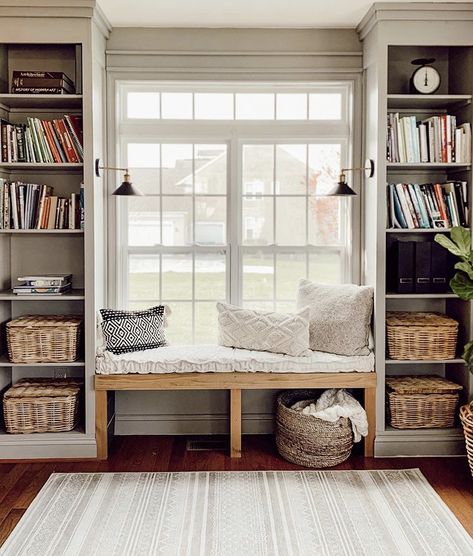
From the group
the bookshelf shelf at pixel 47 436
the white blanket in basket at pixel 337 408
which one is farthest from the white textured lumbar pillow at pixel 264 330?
the bookshelf shelf at pixel 47 436

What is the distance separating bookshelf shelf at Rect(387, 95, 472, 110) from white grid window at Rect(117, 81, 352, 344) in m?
0.38

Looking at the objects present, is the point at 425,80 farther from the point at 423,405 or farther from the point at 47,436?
the point at 47,436

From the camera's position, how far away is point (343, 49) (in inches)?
180

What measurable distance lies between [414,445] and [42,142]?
2.98 meters

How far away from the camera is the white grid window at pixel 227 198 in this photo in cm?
468

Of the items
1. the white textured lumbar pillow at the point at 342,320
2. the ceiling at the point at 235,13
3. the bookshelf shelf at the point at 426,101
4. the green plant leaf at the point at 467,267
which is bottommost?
the white textured lumbar pillow at the point at 342,320

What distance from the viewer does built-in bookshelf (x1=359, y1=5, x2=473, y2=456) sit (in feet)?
13.5

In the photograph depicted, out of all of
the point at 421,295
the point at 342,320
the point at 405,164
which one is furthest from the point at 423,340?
the point at 405,164

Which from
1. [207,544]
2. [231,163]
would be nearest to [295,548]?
[207,544]

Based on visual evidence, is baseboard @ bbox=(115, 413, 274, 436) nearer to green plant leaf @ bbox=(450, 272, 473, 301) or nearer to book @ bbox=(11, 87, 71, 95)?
green plant leaf @ bbox=(450, 272, 473, 301)

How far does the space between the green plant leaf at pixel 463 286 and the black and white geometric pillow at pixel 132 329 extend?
1.85 m

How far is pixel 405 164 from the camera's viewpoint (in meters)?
4.17

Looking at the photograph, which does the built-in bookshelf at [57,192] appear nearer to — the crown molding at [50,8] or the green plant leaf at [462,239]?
the crown molding at [50,8]

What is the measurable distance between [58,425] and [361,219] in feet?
7.82
